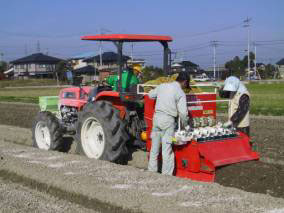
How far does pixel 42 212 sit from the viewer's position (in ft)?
15.4

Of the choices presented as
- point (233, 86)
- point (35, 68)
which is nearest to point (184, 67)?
point (233, 86)

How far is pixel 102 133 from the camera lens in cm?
753

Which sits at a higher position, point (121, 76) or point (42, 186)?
point (121, 76)

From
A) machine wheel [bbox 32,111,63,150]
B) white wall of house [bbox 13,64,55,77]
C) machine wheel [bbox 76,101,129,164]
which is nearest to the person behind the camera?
machine wheel [bbox 76,101,129,164]

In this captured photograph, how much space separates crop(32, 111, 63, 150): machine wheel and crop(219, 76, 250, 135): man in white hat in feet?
10.8

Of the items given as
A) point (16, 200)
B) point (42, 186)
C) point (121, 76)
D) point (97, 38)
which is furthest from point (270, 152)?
point (16, 200)

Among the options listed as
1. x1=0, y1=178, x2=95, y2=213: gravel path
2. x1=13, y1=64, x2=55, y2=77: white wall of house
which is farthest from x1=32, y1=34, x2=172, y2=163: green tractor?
x1=13, y1=64, x2=55, y2=77: white wall of house

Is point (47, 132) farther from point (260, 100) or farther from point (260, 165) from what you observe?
point (260, 100)

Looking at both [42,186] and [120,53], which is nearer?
[42,186]

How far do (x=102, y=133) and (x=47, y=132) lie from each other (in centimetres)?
193

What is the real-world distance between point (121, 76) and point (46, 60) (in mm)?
91576

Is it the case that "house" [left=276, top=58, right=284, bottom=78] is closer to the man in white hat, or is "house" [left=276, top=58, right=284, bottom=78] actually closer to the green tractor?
the green tractor

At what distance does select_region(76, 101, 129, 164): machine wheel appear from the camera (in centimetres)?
706

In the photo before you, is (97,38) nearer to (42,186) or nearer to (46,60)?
(42,186)
